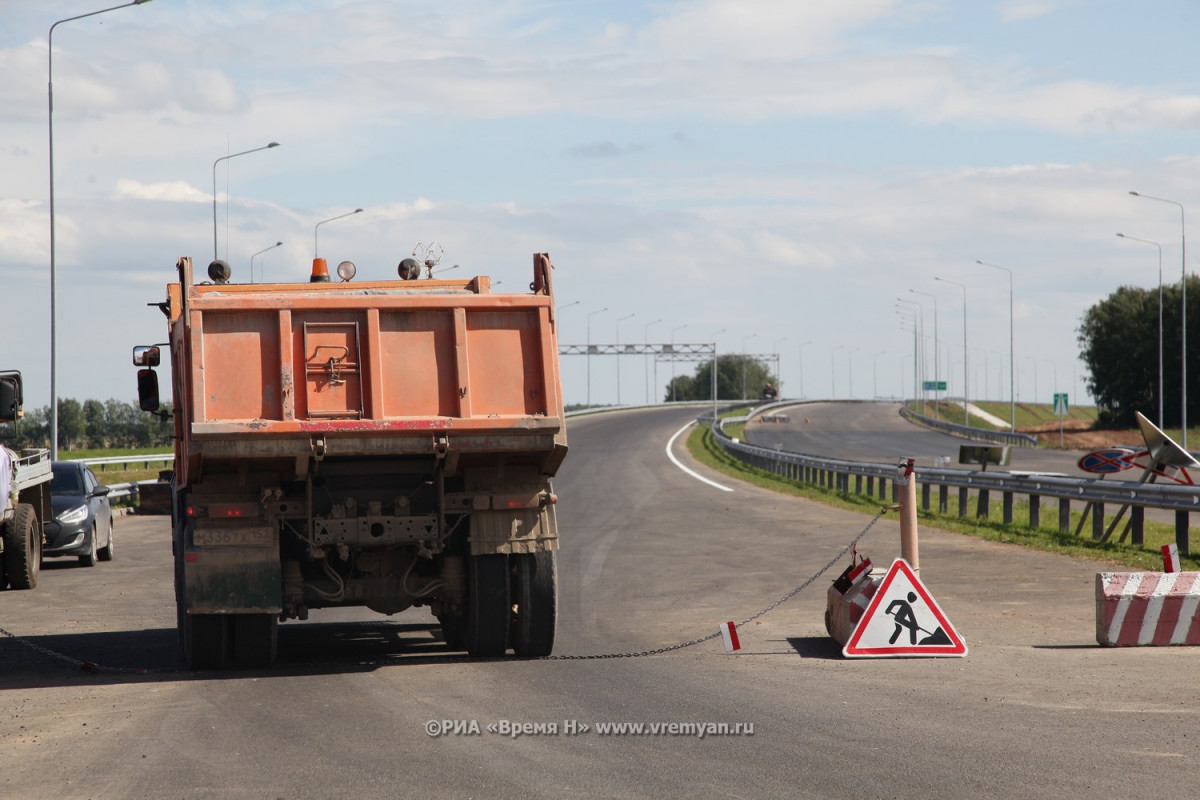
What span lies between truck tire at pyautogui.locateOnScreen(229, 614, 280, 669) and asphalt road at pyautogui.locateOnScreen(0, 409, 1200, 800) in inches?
9.3

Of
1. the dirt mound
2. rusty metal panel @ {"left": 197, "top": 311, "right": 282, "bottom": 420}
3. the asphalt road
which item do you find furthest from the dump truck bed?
the dirt mound

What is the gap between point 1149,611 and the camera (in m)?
11.8

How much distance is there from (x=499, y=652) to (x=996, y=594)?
22.5ft

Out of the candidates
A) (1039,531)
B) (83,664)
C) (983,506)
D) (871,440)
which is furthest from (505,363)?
(871,440)

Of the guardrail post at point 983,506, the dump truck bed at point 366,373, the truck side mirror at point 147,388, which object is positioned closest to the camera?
the dump truck bed at point 366,373

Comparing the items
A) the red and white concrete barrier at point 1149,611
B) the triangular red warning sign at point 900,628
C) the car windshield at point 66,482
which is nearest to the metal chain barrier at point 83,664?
the triangular red warning sign at point 900,628

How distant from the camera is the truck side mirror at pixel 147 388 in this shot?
40.8ft

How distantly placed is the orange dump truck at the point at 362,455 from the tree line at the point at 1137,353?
78685mm

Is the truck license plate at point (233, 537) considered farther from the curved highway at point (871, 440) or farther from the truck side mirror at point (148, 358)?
the curved highway at point (871, 440)

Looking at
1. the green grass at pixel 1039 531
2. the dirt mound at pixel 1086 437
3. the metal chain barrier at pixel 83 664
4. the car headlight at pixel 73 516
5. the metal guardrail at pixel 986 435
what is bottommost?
the dirt mound at pixel 1086 437

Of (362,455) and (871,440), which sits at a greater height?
(362,455)

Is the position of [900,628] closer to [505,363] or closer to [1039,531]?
[505,363]

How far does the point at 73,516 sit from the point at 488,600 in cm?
1200

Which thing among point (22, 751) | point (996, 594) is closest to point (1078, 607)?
point (996, 594)
